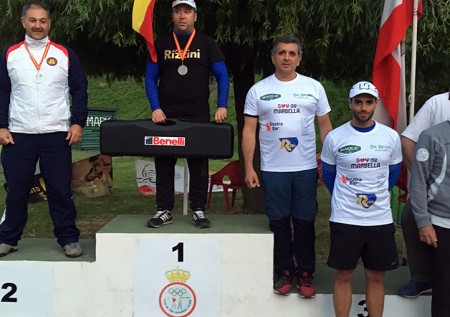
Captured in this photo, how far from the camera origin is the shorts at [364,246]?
3.13m

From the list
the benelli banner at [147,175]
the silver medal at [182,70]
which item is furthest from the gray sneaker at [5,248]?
the benelli banner at [147,175]

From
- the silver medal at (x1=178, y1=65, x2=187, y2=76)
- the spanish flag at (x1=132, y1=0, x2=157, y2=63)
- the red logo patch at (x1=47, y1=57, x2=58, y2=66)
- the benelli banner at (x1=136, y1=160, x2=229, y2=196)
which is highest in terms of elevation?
the spanish flag at (x1=132, y1=0, x2=157, y2=63)

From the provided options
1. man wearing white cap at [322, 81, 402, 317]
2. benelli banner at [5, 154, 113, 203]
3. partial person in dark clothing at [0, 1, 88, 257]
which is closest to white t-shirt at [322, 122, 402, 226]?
man wearing white cap at [322, 81, 402, 317]

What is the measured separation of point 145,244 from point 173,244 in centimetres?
19

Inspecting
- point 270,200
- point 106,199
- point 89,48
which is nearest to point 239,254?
point 270,200

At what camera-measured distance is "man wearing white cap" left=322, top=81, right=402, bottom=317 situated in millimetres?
3137

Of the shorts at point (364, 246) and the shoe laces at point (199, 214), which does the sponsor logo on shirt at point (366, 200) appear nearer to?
the shorts at point (364, 246)

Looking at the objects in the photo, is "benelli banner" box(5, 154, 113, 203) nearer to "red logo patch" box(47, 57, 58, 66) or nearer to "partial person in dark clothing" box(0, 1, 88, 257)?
"partial person in dark clothing" box(0, 1, 88, 257)

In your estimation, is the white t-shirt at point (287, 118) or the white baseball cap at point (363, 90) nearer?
the white baseball cap at point (363, 90)

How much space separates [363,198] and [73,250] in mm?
2018

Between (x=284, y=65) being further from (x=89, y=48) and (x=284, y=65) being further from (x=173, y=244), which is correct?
(x=89, y=48)

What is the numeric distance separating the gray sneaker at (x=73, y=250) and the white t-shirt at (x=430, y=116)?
2.34m

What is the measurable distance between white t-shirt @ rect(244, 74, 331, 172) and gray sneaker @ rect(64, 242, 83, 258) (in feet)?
4.74

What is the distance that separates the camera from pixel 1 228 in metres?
3.84
